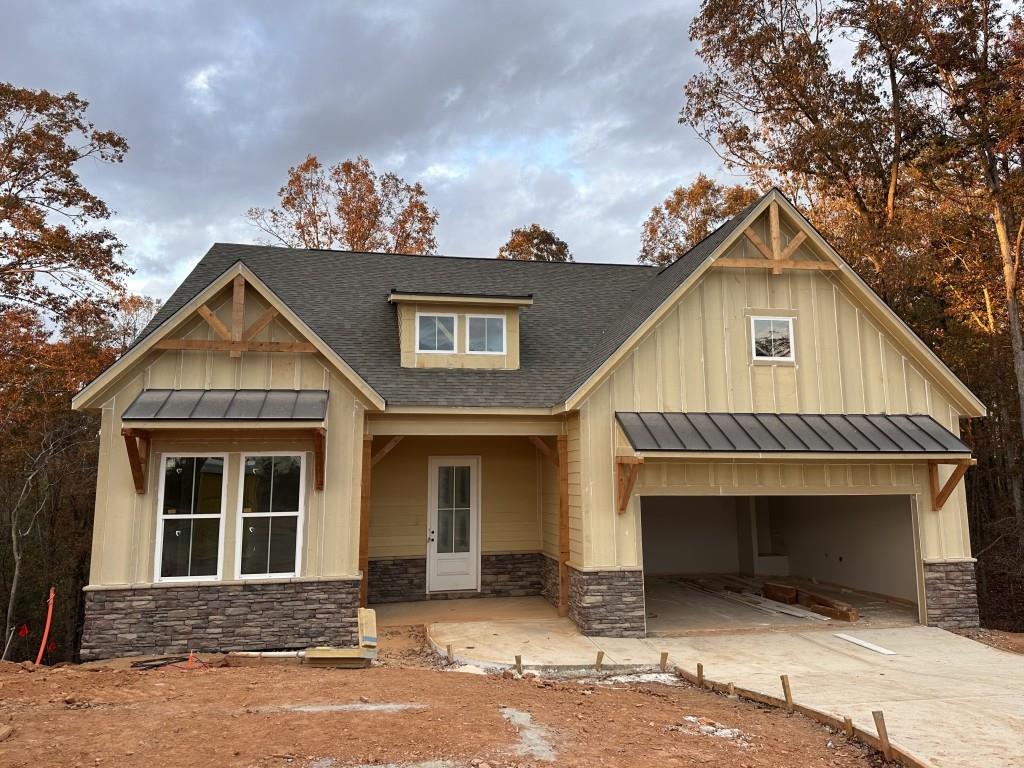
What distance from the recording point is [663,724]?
582 cm

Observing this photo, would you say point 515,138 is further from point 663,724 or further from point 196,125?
point 663,724

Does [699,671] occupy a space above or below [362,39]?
below

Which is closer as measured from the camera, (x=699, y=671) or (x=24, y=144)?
(x=699, y=671)

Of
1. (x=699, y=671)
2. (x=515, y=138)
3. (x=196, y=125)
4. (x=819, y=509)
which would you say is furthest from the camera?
(x=515, y=138)

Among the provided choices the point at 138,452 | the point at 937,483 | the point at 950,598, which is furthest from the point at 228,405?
the point at 950,598

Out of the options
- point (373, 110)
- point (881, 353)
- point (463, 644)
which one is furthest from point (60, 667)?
point (373, 110)

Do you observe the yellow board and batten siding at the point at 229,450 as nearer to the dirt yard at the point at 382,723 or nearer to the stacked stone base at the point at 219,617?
the stacked stone base at the point at 219,617

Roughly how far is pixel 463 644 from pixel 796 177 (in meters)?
17.9

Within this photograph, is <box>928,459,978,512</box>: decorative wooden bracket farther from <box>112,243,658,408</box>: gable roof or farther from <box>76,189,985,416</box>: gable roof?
<box>112,243,658,408</box>: gable roof

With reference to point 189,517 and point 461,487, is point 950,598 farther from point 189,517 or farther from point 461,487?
point 189,517

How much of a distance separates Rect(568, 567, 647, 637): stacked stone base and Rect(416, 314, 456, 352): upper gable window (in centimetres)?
449

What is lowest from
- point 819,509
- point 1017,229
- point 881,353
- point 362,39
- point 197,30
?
point 819,509

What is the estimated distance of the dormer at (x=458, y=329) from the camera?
36.8 feet

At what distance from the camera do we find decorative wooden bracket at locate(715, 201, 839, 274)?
10445mm
